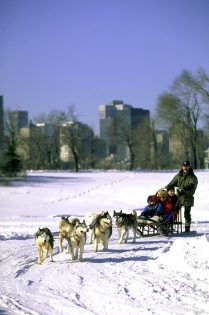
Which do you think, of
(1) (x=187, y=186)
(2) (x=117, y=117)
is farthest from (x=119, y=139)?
(1) (x=187, y=186)

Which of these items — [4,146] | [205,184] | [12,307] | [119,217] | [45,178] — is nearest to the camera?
[12,307]

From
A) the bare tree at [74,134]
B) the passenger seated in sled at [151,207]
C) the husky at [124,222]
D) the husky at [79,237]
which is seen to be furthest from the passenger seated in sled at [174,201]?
the bare tree at [74,134]

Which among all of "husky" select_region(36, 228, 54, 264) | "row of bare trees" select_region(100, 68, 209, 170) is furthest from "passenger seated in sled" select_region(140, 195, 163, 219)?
"row of bare trees" select_region(100, 68, 209, 170)

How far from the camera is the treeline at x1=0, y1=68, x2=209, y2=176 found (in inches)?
1462

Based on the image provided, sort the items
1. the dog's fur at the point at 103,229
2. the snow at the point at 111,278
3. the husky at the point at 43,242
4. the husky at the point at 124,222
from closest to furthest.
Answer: the snow at the point at 111,278 → the husky at the point at 43,242 → the dog's fur at the point at 103,229 → the husky at the point at 124,222

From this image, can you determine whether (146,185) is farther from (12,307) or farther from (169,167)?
(12,307)

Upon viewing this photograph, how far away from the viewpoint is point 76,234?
8969mm

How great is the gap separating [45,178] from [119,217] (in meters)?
23.7

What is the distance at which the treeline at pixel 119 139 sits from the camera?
37.1 meters

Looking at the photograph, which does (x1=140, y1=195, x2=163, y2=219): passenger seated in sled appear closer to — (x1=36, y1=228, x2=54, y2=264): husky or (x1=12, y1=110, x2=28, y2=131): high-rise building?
(x1=36, y1=228, x2=54, y2=264): husky

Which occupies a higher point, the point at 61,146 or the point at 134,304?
the point at 61,146

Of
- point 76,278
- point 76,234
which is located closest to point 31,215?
point 76,234

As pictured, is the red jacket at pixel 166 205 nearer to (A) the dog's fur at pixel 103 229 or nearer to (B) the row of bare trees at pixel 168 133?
(A) the dog's fur at pixel 103 229

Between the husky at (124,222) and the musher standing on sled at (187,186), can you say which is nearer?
the husky at (124,222)
